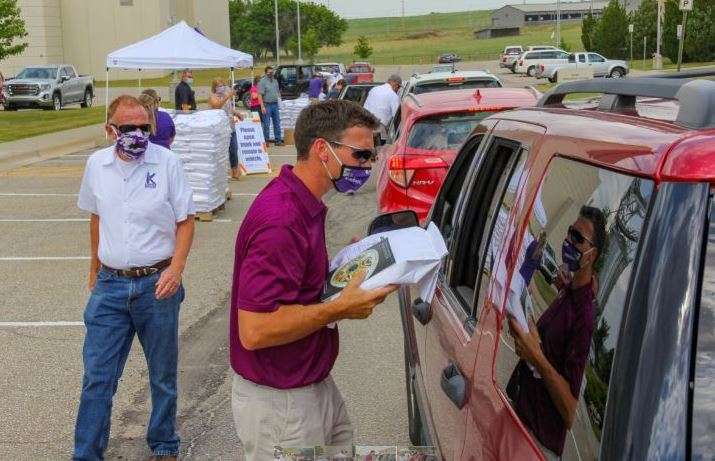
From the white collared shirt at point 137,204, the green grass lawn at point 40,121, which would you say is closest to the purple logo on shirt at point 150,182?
the white collared shirt at point 137,204

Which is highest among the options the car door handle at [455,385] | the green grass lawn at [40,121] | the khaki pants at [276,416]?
the car door handle at [455,385]

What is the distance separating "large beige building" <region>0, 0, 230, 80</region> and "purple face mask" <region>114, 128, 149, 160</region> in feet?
213

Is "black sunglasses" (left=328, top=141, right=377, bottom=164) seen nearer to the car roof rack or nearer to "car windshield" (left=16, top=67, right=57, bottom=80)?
the car roof rack

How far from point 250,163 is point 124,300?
13.8m

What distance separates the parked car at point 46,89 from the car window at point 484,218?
1606 inches

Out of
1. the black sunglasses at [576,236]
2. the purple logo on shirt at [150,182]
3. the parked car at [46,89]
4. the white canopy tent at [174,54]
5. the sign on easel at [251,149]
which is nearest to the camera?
the black sunglasses at [576,236]

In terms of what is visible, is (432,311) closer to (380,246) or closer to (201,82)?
(380,246)

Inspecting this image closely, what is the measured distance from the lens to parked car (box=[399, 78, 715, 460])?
5.86ft

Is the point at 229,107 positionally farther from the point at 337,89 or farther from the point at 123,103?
the point at 123,103

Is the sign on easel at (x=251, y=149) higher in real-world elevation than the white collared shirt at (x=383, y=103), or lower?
lower

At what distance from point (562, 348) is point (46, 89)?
140 feet

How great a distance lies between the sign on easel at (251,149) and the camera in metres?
18.4

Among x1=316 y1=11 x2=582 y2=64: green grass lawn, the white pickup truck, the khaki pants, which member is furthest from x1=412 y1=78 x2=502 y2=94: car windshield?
x1=316 y1=11 x2=582 y2=64: green grass lawn

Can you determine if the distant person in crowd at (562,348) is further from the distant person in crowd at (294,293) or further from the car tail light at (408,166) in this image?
the car tail light at (408,166)
